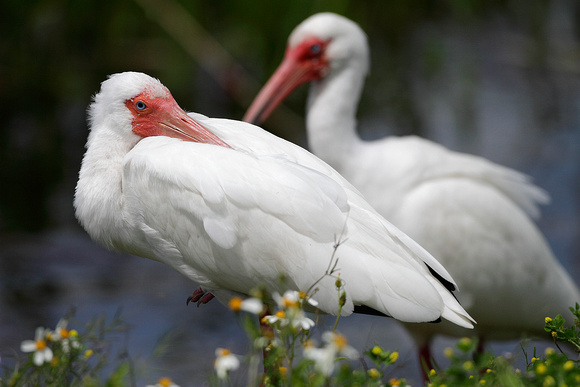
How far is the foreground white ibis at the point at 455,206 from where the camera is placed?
20.5 feet

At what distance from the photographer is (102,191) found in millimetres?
4285

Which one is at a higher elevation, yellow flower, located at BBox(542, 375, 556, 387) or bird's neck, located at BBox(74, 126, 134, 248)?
yellow flower, located at BBox(542, 375, 556, 387)

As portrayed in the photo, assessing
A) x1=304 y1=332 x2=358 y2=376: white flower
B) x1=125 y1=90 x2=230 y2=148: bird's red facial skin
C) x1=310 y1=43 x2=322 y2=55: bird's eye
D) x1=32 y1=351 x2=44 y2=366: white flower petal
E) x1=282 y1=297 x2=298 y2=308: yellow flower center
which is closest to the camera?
x1=304 y1=332 x2=358 y2=376: white flower

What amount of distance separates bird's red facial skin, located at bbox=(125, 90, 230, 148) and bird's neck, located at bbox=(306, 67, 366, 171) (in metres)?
2.08

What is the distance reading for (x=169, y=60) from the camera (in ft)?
34.8

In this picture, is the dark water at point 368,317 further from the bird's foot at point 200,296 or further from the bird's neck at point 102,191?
the bird's neck at point 102,191

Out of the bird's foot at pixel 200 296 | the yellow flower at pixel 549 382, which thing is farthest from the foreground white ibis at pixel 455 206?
the yellow flower at pixel 549 382

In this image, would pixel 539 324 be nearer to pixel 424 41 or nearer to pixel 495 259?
pixel 495 259

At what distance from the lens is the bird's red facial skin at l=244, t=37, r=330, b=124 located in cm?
679

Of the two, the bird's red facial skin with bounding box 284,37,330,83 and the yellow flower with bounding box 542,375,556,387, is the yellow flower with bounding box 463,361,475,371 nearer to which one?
the yellow flower with bounding box 542,375,556,387

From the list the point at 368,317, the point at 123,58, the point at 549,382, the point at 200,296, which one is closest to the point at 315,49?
the point at 200,296

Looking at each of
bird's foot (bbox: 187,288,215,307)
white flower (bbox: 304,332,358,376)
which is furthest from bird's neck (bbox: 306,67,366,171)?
white flower (bbox: 304,332,358,376)

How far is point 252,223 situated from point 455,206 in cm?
253

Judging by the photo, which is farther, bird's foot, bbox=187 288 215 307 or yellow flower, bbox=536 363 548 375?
bird's foot, bbox=187 288 215 307
